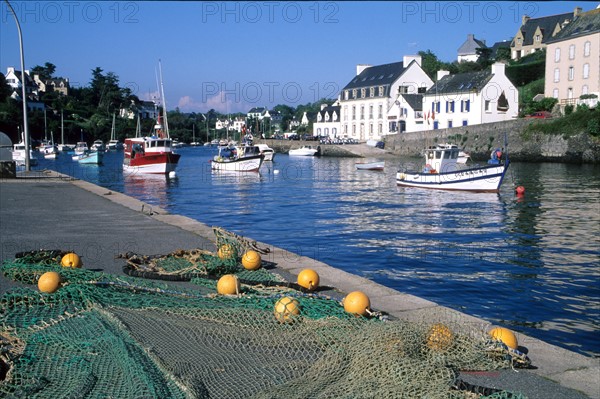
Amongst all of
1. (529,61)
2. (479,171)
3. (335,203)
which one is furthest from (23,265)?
(529,61)

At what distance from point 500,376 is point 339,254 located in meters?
10.7

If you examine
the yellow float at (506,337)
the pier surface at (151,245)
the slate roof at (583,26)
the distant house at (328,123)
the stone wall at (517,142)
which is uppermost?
the slate roof at (583,26)

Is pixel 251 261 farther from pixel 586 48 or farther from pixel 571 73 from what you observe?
pixel 571 73

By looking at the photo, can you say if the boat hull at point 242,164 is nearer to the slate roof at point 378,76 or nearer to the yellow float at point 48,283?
the slate roof at point 378,76

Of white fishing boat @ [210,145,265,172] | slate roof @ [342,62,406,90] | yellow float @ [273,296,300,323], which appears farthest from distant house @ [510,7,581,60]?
yellow float @ [273,296,300,323]

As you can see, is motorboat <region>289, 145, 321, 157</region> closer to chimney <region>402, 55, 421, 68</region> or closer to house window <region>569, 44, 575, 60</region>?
chimney <region>402, 55, 421, 68</region>

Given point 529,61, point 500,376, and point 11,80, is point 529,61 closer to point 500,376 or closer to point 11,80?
point 500,376

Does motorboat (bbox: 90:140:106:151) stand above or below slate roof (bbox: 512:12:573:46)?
below

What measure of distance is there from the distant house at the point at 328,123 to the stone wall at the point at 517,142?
127ft

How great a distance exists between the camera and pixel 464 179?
35188 millimetres

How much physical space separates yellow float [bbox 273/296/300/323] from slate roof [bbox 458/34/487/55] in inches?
4994

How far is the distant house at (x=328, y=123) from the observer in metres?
113

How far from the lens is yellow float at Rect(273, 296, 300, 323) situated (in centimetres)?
618

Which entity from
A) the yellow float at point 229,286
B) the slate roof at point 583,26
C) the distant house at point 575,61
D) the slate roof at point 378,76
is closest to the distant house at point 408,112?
the slate roof at point 378,76
